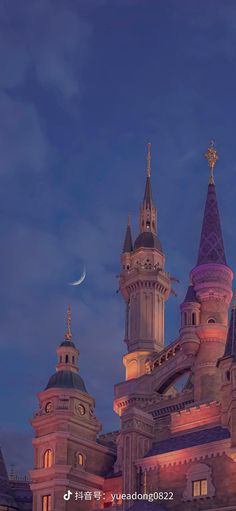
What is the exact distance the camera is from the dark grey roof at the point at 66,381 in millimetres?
63844

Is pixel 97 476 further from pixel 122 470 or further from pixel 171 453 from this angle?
pixel 171 453

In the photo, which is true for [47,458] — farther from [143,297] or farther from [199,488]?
[143,297]

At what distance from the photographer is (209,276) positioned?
2726 inches

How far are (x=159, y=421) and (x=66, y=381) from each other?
726 cm

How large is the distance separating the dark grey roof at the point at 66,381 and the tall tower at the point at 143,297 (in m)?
16.3

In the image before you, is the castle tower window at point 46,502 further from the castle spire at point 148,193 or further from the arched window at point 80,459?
the castle spire at point 148,193

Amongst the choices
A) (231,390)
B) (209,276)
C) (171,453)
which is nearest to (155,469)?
(171,453)

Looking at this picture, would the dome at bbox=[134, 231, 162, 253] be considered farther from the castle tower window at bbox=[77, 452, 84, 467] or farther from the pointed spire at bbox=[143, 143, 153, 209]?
the castle tower window at bbox=[77, 452, 84, 467]

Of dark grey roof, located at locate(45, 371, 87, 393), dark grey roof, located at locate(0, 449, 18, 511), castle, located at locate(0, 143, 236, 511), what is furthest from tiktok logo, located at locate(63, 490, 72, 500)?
dark grey roof, located at locate(45, 371, 87, 393)

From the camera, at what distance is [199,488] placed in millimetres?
51656

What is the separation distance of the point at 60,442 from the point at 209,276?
17861 mm

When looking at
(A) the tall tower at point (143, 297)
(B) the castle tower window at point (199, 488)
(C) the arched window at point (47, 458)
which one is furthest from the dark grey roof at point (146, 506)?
(A) the tall tower at point (143, 297)

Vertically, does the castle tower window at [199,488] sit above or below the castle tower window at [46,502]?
below

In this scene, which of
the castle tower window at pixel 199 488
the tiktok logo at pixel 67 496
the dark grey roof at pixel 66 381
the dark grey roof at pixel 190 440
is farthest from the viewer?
the dark grey roof at pixel 66 381
